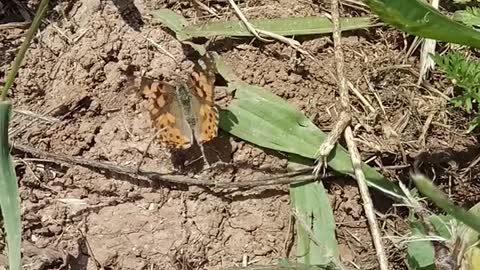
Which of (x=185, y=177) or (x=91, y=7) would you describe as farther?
(x=91, y=7)

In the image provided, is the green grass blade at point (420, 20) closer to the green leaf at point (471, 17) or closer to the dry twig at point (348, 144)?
the green leaf at point (471, 17)

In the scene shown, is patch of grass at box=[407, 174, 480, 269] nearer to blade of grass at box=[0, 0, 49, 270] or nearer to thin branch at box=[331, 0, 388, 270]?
thin branch at box=[331, 0, 388, 270]

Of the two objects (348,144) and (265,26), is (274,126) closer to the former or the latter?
(348,144)

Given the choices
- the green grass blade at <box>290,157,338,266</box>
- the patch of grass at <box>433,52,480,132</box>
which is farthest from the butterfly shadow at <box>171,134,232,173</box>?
the patch of grass at <box>433,52,480,132</box>

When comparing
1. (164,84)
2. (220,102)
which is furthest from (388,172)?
(164,84)

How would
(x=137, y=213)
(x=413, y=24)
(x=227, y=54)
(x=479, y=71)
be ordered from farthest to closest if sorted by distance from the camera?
1. (x=227, y=54)
2. (x=137, y=213)
3. (x=479, y=71)
4. (x=413, y=24)

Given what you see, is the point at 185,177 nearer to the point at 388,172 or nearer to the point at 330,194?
the point at 330,194

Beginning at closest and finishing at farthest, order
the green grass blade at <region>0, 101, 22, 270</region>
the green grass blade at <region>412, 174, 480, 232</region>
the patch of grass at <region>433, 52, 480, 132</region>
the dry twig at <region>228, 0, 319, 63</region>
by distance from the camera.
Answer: the green grass blade at <region>412, 174, 480, 232</region> → the green grass blade at <region>0, 101, 22, 270</region> → the patch of grass at <region>433, 52, 480, 132</region> → the dry twig at <region>228, 0, 319, 63</region>

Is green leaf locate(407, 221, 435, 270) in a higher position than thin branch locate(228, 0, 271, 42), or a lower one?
lower

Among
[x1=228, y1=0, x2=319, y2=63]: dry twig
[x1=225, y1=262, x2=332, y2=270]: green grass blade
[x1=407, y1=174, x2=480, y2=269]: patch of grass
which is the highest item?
[x1=228, y1=0, x2=319, y2=63]: dry twig
